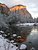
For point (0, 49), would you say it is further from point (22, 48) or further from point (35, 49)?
point (35, 49)

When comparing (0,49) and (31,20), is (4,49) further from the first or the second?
(31,20)

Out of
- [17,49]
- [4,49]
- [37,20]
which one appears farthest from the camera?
[37,20]

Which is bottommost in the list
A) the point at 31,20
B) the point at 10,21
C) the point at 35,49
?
the point at 31,20

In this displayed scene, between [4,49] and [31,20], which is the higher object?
[4,49]

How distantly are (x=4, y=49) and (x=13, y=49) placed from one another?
320 millimetres

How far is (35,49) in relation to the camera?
538cm

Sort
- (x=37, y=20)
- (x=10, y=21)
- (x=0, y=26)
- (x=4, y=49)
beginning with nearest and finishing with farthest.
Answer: (x=4, y=49), (x=0, y=26), (x=10, y=21), (x=37, y=20)

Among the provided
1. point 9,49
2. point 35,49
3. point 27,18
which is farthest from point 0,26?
point 27,18

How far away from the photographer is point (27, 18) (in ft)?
130

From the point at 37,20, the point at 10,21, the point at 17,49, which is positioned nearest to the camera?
the point at 17,49

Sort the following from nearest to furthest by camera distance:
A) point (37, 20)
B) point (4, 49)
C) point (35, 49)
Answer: point (4, 49) → point (35, 49) → point (37, 20)

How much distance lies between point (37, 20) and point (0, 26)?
89.3ft

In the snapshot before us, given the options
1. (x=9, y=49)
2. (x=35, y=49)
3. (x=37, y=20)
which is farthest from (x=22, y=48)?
(x=37, y=20)

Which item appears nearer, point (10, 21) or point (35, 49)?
point (35, 49)
